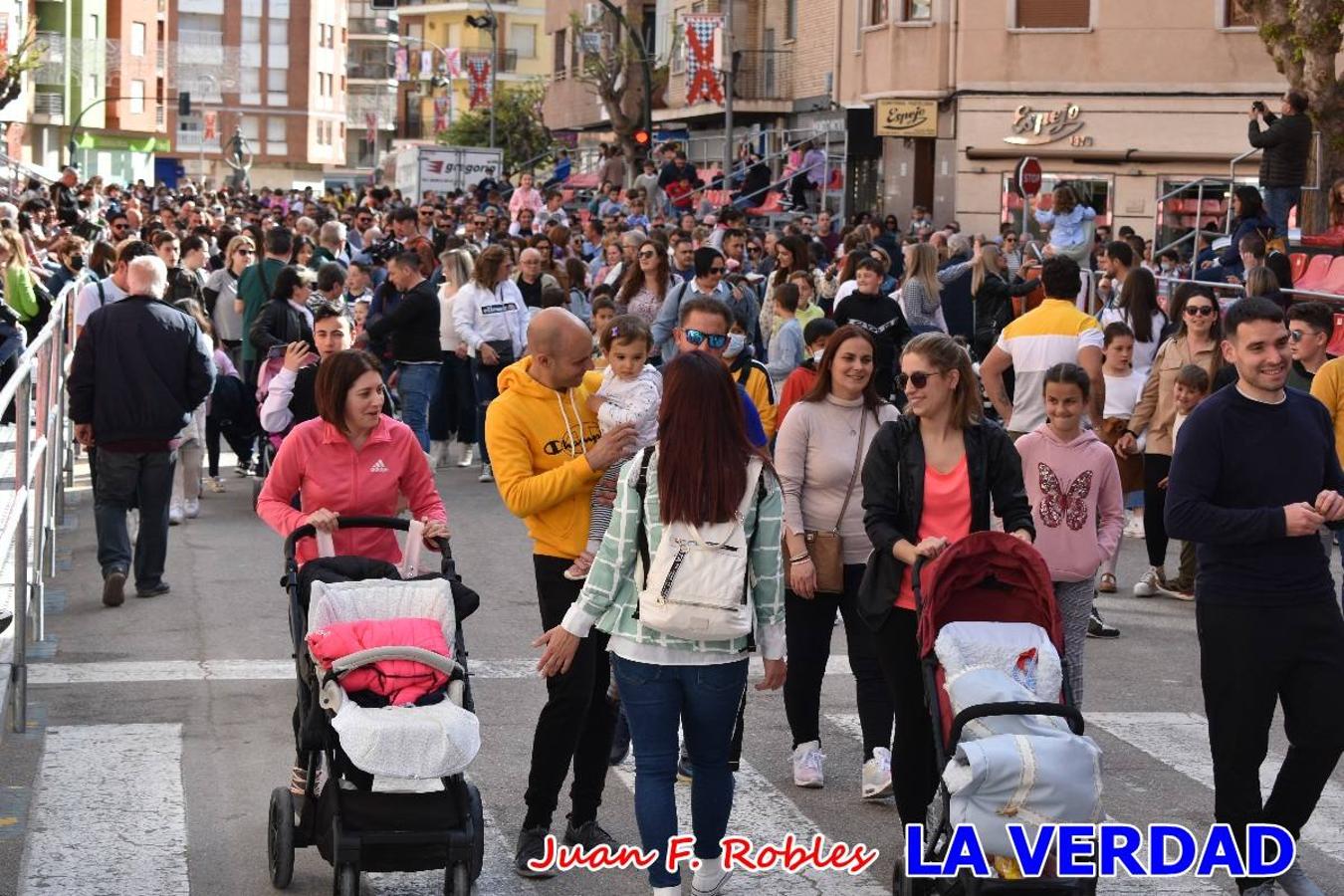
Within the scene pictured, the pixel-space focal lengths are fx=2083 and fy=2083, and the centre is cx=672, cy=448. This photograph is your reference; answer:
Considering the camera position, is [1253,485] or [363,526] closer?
[1253,485]

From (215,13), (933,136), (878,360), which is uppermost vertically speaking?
(215,13)

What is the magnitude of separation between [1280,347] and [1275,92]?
2925cm

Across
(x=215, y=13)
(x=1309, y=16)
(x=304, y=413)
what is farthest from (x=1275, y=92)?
(x=215, y=13)

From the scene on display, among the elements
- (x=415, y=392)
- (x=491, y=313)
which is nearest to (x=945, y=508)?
(x=415, y=392)

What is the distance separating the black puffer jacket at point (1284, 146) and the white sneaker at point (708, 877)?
15.5 m

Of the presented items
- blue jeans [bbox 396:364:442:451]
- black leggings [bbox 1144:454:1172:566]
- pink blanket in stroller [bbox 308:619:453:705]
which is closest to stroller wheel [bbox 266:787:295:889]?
pink blanket in stroller [bbox 308:619:453:705]

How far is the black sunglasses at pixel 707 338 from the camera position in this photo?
28.1 feet

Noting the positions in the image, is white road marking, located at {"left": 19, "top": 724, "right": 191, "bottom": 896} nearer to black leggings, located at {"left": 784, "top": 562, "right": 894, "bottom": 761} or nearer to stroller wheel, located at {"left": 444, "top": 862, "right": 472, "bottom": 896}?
stroller wheel, located at {"left": 444, "top": 862, "right": 472, "bottom": 896}

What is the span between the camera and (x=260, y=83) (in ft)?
416

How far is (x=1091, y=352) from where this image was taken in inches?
472

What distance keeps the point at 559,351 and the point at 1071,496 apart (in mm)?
2599

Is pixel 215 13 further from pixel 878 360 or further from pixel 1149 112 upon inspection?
pixel 878 360

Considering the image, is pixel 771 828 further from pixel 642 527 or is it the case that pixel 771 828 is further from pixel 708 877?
pixel 642 527

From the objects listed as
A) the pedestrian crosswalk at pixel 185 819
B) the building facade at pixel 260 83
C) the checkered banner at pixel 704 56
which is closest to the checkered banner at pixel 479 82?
the building facade at pixel 260 83
